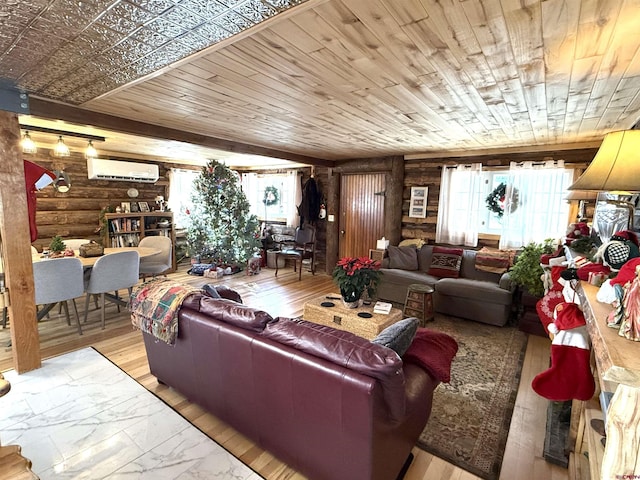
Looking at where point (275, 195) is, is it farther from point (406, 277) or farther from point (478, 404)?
point (478, 404)

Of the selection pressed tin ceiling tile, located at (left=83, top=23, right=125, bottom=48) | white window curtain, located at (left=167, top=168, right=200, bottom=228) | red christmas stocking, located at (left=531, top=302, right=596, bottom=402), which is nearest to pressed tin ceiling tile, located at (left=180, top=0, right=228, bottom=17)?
pressed tin ceiling tile, located at (left=83, top=23, right=125, bottom=48)

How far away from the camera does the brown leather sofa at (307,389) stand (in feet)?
4.33

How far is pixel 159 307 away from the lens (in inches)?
82.1

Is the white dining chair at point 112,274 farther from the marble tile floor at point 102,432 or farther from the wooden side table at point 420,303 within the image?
the wooden side table at point 420,303

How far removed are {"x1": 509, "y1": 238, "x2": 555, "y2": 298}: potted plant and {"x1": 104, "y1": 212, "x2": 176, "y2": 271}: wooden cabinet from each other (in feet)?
19.1

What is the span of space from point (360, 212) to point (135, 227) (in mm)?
4145

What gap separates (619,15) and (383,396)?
1.80m

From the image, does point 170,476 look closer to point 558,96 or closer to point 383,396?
point 383,396

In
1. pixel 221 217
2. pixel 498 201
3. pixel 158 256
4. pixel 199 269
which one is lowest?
pixel 199 269

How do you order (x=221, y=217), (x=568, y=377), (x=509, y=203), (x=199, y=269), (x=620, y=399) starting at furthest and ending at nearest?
(x=199, y=269)
(x=221, y=217)
(x=509, y=203)
(x=568, y=377)
(x=620, y=399)

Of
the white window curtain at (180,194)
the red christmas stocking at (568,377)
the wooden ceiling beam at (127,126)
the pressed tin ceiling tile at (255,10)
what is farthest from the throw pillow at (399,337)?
the white window curtain at (180,194)

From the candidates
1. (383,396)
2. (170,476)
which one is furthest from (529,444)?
(170,476)

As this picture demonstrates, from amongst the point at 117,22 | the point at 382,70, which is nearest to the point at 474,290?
the point at 382,70

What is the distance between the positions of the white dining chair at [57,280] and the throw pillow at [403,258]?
12.8 ft
